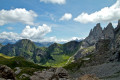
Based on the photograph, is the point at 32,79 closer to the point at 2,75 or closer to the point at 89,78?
the point at 2,75

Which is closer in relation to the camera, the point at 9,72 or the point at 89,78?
the point at 89,78

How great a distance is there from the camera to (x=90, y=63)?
7234 inches

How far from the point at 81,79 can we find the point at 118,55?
106551 mm

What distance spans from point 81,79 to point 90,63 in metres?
157

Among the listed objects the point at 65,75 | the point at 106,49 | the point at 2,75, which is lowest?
the point at 65,75

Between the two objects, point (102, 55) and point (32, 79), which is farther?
point (102, 55)

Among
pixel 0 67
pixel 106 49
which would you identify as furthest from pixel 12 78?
pixel 106 49

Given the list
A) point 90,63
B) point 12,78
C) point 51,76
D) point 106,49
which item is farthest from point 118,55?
point 12,78

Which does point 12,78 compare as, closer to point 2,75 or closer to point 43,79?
point 2,75

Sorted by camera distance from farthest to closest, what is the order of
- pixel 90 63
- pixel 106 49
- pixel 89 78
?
pixel 106 49, pixel 90 63, pixel 89 78

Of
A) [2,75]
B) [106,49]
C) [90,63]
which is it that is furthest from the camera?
[106,49]

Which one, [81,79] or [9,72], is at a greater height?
[9,72]

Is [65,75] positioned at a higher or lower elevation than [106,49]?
lower

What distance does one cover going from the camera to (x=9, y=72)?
4862 centimetres
